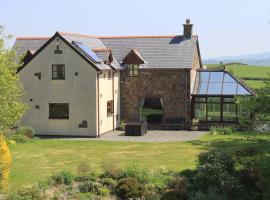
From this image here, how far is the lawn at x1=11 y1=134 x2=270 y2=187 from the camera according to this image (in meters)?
25.5

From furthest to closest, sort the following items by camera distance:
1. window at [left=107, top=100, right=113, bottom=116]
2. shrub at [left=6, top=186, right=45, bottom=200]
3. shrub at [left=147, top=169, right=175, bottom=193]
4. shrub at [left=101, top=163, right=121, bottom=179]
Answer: window at [left=107, top=100, right=113, bottom=116]
shrub at [left=101, top=163, right=121, bottom=179]
shrub at [left=147, top=169, right=175, bottom=193]
shrub at [left=6, top=186, right=45, bottom=200]

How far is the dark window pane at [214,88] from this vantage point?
137ft

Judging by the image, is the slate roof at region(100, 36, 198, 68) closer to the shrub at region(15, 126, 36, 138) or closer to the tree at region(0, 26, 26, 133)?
the shrub at region(15, 126, 36, 138)

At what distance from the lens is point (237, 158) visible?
21500mm

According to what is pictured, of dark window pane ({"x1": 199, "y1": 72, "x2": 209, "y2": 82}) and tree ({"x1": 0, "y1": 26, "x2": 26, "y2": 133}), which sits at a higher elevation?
dark window pane ({"x1": 199, "y1": 72, "x2": 209, "y2": 82})

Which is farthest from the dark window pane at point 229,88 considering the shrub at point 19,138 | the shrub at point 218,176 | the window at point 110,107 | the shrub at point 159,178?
the shrub at point 218,176

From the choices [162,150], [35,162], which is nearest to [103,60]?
[162,150]

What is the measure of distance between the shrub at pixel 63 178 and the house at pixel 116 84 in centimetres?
1639

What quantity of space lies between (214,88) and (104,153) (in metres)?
15.8

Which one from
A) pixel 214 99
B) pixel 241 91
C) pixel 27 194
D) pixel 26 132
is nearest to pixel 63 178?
pixel 27 194

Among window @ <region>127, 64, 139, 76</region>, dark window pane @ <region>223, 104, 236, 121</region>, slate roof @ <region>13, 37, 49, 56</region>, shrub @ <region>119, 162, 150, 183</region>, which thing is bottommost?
shrub @ <region>119, 162, 150, 183</region>

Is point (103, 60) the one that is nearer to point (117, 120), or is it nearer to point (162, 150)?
point (117, 120)

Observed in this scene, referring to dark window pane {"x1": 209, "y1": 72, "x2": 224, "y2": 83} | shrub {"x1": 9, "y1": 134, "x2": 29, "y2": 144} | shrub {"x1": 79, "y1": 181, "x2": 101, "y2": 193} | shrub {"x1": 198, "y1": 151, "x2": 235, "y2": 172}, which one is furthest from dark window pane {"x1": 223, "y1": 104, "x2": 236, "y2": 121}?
shrub {"x1": 79, "y1": 181, "x2": 101, "y2": 193}

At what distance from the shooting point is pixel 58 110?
126ft
